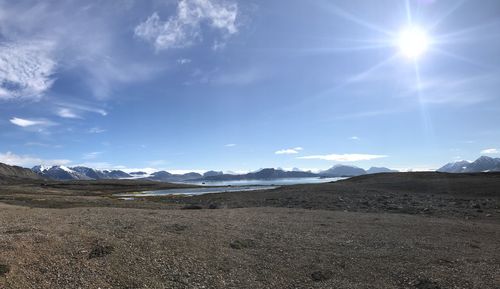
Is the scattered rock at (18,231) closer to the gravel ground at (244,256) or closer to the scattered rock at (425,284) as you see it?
the gravel ground at (244,256)

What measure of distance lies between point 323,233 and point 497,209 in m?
28.8

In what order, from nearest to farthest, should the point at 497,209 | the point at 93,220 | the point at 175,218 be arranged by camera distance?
the point at 93,220, the point at 175,218, the point at 497,209

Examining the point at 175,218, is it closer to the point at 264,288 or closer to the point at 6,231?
the point at 6,231

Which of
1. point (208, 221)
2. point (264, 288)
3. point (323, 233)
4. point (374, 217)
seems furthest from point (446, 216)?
point (264, 288)

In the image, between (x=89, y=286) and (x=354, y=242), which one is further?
(x=354, y=242)

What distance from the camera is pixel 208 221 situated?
110ft

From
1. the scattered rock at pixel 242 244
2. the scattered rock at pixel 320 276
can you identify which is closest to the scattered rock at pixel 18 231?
the scattered rock at pixel 242 244

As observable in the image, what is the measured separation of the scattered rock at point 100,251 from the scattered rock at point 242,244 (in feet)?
23.6

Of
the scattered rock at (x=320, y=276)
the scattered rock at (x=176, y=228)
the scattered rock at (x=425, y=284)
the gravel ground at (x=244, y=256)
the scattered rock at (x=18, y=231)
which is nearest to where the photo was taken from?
the scattered rock at (x=425, y=284)

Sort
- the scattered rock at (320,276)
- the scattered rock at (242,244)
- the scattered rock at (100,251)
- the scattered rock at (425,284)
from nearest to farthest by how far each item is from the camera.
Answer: the scattered rock at (425,284) < the scattered rock at (320,276) < the scattered rock at (100,251) < the scattered rock at (242,244)

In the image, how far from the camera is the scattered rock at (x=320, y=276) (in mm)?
17828

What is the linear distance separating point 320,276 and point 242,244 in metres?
7.03

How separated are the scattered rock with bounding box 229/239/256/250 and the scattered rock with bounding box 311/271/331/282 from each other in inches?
239

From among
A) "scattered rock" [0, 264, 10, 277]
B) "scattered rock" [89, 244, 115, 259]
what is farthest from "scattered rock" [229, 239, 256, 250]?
"scattered rock" [0, 264, 10, 277]
